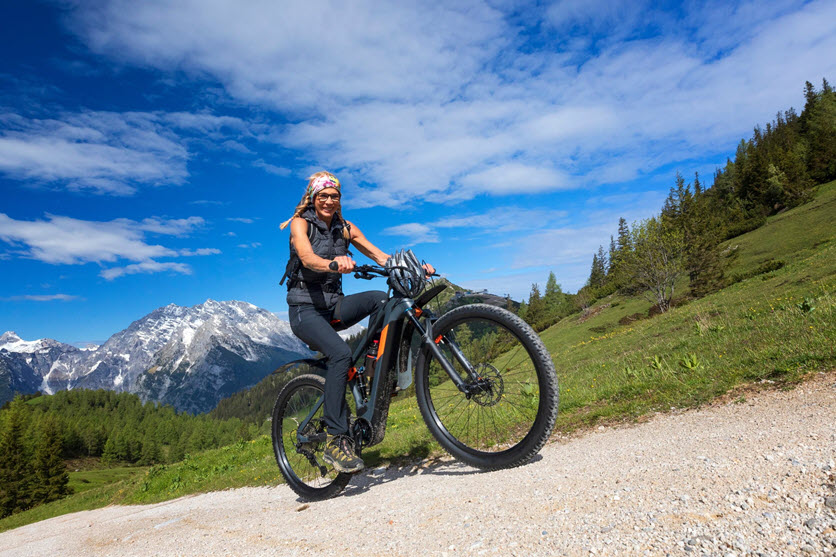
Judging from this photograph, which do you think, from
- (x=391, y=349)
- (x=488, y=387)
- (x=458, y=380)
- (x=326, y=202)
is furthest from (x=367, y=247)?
(x=488, y=387)

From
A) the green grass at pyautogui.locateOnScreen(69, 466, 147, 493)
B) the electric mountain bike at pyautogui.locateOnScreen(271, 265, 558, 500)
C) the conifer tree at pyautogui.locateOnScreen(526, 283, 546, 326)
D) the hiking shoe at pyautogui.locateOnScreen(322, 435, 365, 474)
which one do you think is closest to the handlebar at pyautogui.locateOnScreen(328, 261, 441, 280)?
the electric mountain bike at pyautogui.locateOnScreen(271, 265, 558, 500)

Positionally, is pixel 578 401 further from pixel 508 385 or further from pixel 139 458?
pixel 139 458

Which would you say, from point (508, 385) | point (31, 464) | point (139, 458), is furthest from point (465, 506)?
point (139, 458)

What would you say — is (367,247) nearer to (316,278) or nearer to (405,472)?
(316,278)

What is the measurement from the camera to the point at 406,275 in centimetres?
492

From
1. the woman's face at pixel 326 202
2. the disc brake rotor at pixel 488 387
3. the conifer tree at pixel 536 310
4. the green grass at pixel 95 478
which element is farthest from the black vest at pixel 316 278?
the green grass at pixel 95 478

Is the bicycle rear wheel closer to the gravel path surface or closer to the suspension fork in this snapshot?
the gravel path surface

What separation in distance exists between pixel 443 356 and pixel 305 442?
2778 mm

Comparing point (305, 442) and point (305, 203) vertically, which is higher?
point (305, 203)

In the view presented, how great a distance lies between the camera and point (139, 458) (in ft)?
420

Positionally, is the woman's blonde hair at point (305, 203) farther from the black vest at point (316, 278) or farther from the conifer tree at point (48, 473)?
the conifer tree at point (48, 473)

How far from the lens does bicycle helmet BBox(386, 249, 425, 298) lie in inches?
193

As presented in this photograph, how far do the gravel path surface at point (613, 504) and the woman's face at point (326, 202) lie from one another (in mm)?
3513

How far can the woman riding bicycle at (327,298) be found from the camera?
5.14 metres
